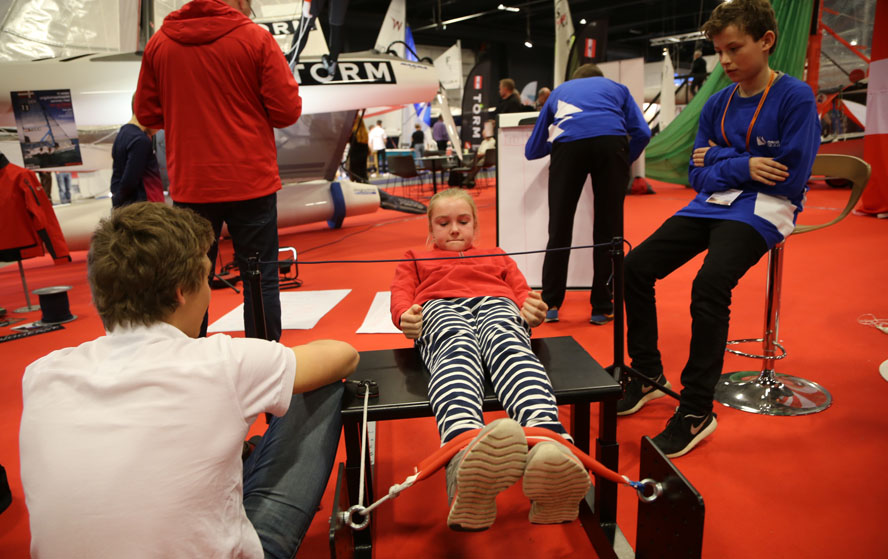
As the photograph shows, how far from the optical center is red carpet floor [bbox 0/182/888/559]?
1.44 m

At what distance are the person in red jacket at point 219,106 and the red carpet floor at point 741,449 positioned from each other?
1015mm

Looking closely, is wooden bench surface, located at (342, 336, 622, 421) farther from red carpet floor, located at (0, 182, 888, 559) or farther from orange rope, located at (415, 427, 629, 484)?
red carpet floor, located at (0, 182, 888, 559)

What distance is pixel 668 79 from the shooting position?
1077 centimetres

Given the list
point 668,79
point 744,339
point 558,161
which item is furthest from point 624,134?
point 668,79

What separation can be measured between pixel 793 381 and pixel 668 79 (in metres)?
10.1

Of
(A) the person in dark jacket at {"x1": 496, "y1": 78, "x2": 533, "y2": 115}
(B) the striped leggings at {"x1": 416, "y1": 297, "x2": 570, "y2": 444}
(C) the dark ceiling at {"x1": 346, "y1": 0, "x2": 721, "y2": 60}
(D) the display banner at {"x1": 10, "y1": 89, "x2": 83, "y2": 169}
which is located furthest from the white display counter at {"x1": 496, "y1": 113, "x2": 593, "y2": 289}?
(C) the dark ceiling at {"x1": 346, "y1": 0, "x2": 721, "y2": 60}

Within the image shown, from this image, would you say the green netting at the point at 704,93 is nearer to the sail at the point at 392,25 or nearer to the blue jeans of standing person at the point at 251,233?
the sail at the point at 392,25

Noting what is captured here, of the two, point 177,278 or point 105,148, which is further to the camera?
point 105,148

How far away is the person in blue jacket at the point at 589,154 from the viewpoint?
3.06 meters

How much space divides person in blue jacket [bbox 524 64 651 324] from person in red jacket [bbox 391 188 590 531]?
137 centimetres

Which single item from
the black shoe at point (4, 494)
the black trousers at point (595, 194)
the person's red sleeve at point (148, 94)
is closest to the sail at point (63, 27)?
the person's red sleeve at point (148, 94)

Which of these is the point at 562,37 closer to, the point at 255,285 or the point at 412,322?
the point at 412,322

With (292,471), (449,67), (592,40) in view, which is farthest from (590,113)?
(449,67)

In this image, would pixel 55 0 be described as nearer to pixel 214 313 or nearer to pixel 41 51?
pixel 41 51
